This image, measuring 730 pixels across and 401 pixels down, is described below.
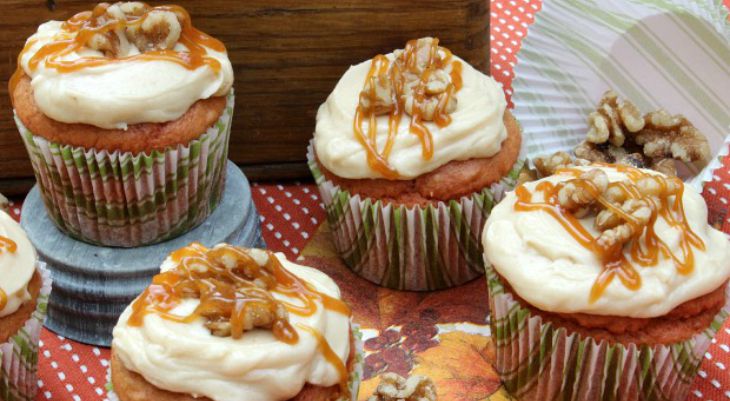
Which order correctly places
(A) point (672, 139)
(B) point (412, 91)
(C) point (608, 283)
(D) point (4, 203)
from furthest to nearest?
(A) point (672, 139), (D) point (4, 203), (B) point (412, 91), (C) point (608, 283)

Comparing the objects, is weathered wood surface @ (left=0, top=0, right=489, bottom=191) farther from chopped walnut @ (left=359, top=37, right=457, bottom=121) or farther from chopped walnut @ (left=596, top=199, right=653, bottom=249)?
chopped walnut @ (left=596, top=199, right=653, bottom=249)

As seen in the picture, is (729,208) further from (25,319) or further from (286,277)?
(25,319)

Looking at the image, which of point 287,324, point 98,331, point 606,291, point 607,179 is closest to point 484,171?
point 607,179

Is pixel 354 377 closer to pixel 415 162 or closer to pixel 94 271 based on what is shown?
pixel 415 162

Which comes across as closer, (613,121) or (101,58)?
(101,58)

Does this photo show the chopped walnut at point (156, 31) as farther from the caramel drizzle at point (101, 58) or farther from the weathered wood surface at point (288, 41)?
the weathered wood surface at point (288, 41)

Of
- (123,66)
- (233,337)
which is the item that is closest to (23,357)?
(233,337)
